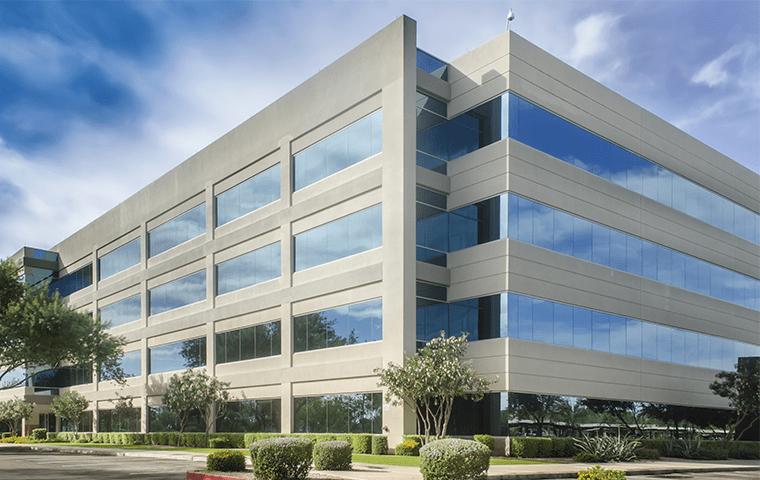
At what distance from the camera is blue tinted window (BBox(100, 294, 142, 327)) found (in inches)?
2260

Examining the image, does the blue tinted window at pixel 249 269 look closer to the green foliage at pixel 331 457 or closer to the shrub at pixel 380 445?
the shrub at pixel 380 445

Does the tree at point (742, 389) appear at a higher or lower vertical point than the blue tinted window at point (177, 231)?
lower

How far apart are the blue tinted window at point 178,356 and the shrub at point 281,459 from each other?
29.9 meters

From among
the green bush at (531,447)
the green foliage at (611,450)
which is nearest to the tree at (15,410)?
the green bush at (531,447)

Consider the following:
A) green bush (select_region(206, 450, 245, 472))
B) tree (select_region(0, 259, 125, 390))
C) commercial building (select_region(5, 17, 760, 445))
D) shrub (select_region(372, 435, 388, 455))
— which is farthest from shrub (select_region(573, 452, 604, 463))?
tree (select_region(0, 259, 125, 390))

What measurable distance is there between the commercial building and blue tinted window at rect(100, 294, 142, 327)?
1099 centimetres

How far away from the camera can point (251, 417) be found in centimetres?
4066

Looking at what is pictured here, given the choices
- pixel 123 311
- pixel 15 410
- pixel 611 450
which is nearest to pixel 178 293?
pixel 123 311

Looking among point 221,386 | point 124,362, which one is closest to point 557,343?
point 221,386

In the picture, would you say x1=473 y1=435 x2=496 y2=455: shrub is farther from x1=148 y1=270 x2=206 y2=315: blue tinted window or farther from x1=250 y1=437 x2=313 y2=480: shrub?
x1=148 y1=270 x2=206 y2=315: blue tinted window

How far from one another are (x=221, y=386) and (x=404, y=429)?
17059 mm

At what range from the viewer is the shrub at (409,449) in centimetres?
2834

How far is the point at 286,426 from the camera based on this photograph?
3722 cm

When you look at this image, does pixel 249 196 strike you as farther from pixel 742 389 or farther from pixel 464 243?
pixel 742 389
